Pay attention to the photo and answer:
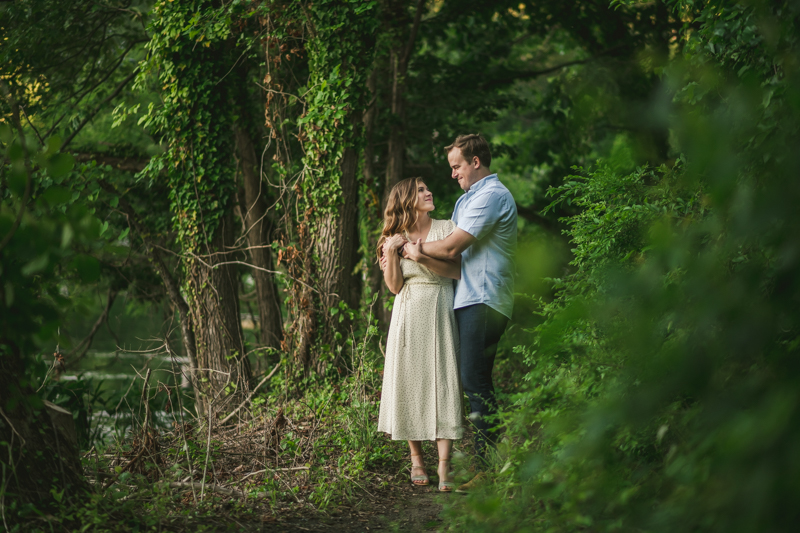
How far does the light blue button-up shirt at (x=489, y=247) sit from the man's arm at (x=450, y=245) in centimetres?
4

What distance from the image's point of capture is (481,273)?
418 cm

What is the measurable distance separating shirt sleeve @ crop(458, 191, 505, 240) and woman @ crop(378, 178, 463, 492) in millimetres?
288

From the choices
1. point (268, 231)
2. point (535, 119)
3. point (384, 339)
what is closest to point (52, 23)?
point (268, 231)

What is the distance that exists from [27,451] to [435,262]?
2.54 meters

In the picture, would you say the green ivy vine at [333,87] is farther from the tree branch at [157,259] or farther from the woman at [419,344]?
the tree branch at [157,259]

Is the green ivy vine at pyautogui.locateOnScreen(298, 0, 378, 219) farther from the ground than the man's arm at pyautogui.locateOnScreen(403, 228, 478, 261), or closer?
farther from the ground

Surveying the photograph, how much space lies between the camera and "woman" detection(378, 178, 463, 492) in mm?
4254

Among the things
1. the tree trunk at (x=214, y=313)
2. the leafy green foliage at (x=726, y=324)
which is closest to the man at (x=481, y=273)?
the leafy green foliage at (x=726, y=324)

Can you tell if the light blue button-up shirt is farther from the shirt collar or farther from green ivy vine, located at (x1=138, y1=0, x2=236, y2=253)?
green ivy vine, located at (x1=138, y1=0, x2=236, y2=253)

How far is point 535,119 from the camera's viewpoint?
1563cm

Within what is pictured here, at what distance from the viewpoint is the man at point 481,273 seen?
4.12 metres

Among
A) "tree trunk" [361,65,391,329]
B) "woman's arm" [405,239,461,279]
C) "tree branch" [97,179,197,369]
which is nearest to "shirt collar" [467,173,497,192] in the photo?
"woman's arm" [405,239,461,279]

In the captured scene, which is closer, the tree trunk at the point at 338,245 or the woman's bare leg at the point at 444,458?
the woman's bare leg at the point at 444,458

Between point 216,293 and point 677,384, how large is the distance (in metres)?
6.27
